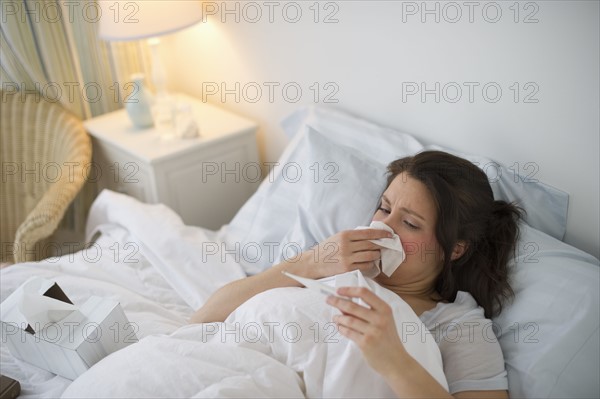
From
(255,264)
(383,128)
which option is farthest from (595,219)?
(255,264)

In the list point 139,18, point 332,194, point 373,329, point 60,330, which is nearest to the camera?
point 373,329

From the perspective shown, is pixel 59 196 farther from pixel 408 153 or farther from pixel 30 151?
pixel 408 153

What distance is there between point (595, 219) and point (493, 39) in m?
0.54

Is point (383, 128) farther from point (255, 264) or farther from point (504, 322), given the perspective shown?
point (504, 322)

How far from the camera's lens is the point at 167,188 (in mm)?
2256

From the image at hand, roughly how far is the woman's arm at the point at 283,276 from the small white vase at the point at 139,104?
1.11 metres

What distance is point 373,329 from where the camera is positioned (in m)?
1.07

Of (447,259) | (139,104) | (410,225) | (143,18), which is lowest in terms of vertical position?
(447,259)

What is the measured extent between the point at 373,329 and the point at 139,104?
1662 millimetres

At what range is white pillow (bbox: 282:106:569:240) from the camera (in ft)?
4.91

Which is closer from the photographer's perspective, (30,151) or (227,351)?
(227,351)

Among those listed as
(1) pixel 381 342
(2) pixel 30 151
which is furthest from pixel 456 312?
(2) pixel 30 151

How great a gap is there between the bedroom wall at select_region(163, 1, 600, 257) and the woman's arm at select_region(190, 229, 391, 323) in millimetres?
556

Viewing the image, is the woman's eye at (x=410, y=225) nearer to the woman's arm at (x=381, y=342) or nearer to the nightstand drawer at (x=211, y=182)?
the woman's arm at (x=381, y=342)
